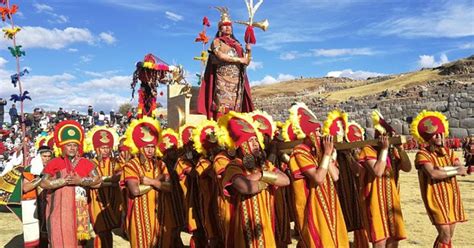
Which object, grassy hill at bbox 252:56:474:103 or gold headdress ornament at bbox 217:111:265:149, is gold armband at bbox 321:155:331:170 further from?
grassy hill at bbox 252:56:474:103

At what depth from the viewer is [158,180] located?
5.34 meters

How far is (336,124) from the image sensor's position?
209 inches

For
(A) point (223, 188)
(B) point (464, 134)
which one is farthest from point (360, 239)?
(B) point (464, 134)

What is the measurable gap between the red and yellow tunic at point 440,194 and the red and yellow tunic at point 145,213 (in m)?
3.31

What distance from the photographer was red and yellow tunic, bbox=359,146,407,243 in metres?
5.30

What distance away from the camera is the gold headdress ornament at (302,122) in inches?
175

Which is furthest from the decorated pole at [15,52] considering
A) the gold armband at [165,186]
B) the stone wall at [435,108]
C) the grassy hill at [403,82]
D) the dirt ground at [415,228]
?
the grassy hill at [403,82]

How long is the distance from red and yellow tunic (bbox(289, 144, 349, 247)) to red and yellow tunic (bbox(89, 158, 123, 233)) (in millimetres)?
3247

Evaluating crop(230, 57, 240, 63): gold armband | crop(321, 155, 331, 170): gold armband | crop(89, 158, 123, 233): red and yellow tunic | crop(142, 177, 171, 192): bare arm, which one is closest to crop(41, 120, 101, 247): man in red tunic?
crop(142, 177, 171, 192): bare arm

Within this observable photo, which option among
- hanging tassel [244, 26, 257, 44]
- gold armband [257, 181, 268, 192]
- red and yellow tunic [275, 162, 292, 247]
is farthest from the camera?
hanging tassel [244, 26, 257, 44]

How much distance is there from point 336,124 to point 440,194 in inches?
62.3

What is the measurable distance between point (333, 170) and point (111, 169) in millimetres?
4109

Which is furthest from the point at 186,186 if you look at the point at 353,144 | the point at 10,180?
the point at 10,180

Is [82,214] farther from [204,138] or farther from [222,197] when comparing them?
[222,197]
